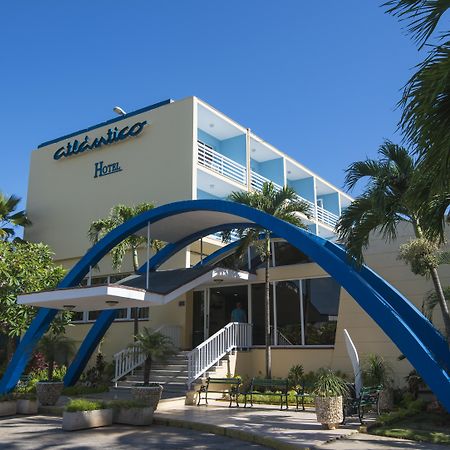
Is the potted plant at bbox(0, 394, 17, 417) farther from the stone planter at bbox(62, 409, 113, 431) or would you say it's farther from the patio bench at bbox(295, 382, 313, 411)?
the patio bench at bbox(295, 382, 313, 411)

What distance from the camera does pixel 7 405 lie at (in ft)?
44.2

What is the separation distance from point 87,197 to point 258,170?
35.3 ft

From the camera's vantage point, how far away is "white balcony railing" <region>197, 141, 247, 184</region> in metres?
23.6

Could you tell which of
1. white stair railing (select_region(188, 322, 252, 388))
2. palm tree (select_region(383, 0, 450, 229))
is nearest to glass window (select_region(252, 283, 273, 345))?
white stair railing (select_region(188, 322, 252, 388))

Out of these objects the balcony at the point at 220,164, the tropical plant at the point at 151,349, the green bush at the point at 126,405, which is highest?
the balcony at the point at 220,164

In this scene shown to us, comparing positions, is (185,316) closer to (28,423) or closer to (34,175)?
(28,423)

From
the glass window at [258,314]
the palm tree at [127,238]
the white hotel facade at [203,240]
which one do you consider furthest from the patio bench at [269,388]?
the palm tree at [127,238]

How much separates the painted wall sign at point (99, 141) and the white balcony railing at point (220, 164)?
3.33m

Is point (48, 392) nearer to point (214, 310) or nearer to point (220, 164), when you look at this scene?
point (214, 310)

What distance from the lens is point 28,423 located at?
12070 millimetres

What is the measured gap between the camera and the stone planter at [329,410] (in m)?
10.1

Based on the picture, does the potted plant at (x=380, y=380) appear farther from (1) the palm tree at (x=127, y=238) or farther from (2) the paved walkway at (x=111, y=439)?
(1) the palm tree at (x=127, y=238)

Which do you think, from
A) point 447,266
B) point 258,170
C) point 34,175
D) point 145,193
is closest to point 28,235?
point 34,175

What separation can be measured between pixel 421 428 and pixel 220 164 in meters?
16.7
